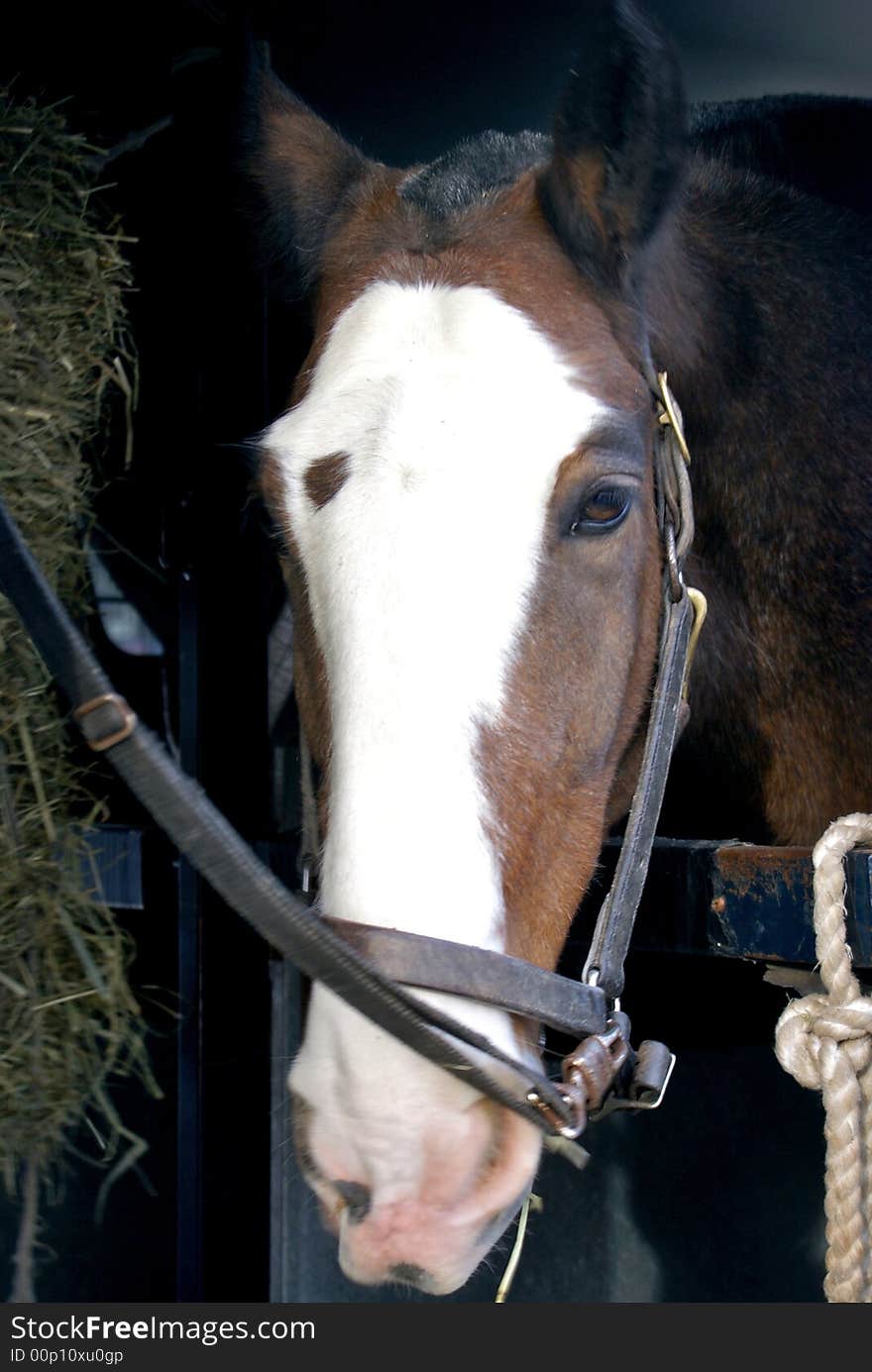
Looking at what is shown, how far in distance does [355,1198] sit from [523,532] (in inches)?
24.8

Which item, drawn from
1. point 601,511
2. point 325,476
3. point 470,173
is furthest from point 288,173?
point 601,511

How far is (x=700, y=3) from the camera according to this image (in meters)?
2.13

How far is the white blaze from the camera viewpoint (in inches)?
38.2

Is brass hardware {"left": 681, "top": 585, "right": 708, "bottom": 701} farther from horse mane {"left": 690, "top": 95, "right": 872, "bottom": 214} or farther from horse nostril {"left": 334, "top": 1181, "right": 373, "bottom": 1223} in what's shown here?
horse mane {"left": 690, "top": 95, "right": 872, "bottom": 214}

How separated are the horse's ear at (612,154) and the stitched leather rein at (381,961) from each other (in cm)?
76

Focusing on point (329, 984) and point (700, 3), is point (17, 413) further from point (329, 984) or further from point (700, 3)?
point (700, 3)

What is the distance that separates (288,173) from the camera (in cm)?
156

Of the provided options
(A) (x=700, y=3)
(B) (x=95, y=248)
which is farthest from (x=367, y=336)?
(A) (x=700, y=3)

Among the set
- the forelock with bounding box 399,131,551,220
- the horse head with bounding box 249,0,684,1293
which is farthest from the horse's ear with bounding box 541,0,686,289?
the forelock with bounding box 399,131,551,220

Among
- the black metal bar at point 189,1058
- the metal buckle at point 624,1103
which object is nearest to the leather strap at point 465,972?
the metal buckle at point 624,1103

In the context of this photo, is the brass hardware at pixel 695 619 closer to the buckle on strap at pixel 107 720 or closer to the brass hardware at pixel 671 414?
the brass hardware at pixel 671 414

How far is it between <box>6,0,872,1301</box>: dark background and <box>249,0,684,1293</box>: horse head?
76 centimetres

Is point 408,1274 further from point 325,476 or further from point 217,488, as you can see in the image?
point 217,488

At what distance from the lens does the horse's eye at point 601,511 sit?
3.74ft
